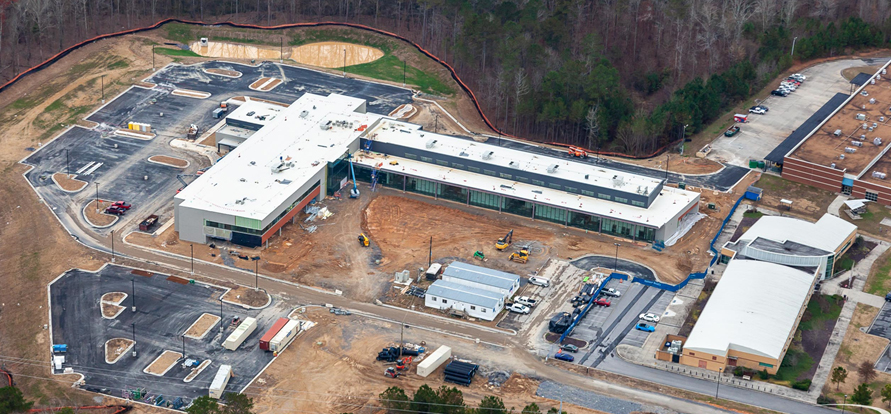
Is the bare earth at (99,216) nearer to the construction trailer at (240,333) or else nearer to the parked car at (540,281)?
the construction trailer at (240,333)

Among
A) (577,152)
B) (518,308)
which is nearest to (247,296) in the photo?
(518,308)

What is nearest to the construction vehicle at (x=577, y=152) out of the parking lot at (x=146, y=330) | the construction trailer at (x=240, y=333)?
the parking lot at (x=146, y=330)

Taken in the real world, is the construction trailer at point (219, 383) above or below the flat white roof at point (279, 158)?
below

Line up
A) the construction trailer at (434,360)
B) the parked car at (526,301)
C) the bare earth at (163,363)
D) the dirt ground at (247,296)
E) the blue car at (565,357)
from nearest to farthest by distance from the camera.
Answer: the construction trailer at (434,360)
the bare earth at (163,363)
the blue car at (565,357)
the dirt ground at (247,296)
the parked car at (526,301)

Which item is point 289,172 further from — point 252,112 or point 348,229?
point 252,112

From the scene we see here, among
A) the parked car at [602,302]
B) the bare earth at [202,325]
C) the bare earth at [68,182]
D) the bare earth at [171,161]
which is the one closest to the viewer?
the bare earth at [202,325]

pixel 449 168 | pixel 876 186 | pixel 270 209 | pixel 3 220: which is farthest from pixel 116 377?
pixel 876 186
